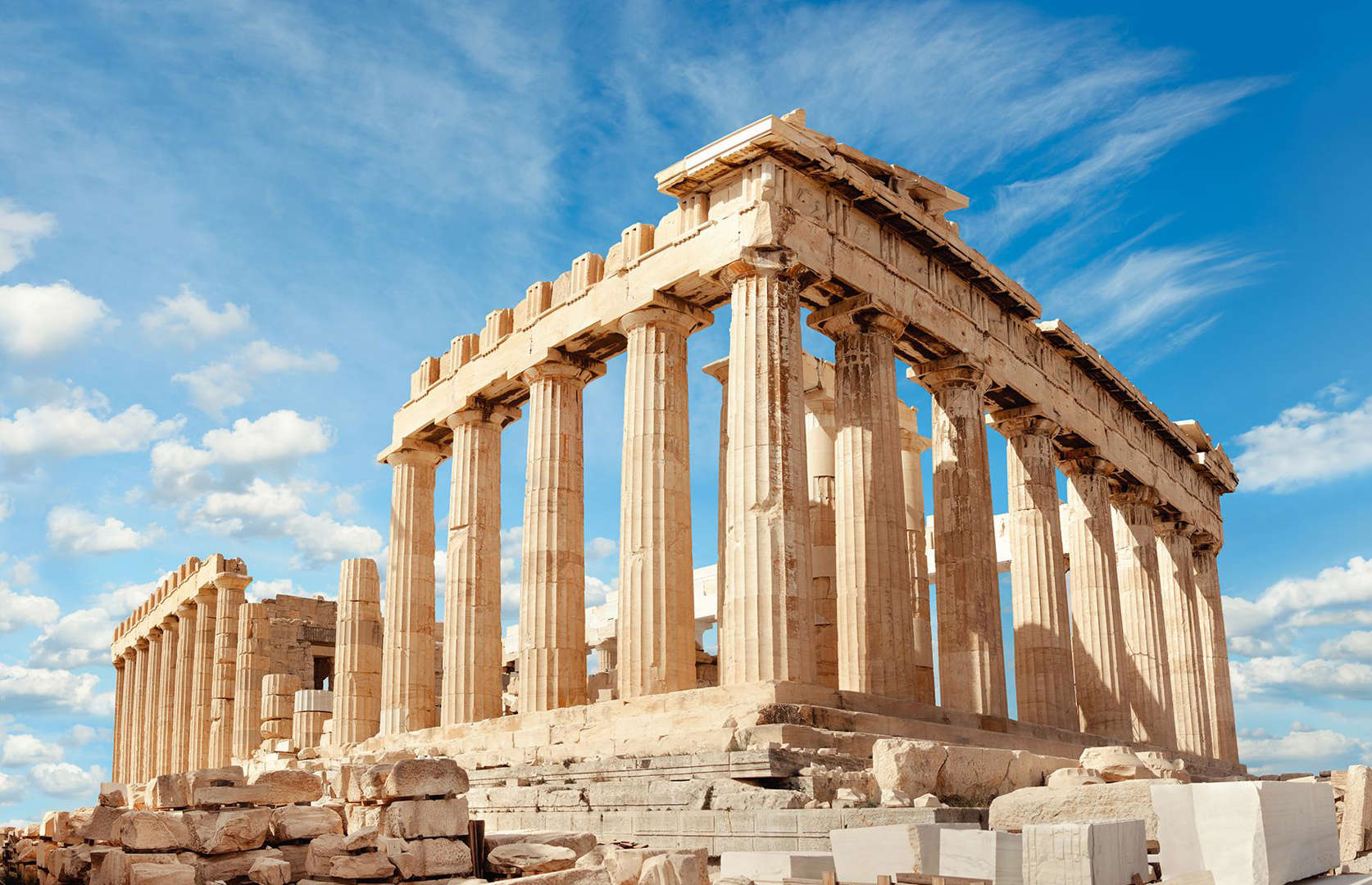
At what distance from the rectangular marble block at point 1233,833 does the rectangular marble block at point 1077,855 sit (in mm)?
1207

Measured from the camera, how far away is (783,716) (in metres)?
18.1

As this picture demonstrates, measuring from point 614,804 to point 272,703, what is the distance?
22.3m

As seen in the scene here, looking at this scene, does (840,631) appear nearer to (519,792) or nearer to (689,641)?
(689,641)

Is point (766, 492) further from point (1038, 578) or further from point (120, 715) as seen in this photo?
point (120, 715)

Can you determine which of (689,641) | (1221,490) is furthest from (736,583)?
(1221,490)

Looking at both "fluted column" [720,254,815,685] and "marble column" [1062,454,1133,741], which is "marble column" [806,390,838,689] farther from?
"marble column" [1062,454,1133,741]

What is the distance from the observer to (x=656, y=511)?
2286 centimetres

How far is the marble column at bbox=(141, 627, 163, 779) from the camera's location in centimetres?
4841

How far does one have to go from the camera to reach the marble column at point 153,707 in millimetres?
48406

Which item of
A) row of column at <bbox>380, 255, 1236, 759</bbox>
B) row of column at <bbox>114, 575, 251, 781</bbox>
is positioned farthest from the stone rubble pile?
row of column at <bbox>114, 575, 251, 781</bbox>

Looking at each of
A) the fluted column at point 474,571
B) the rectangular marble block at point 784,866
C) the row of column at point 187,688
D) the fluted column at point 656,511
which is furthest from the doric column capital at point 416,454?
the rectangular marble block at point 784,866

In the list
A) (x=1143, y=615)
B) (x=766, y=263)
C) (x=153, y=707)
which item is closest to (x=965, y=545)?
(x=766, y=263)

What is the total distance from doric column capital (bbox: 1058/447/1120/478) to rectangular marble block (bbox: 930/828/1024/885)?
22.4 metres

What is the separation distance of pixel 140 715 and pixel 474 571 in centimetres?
2956
